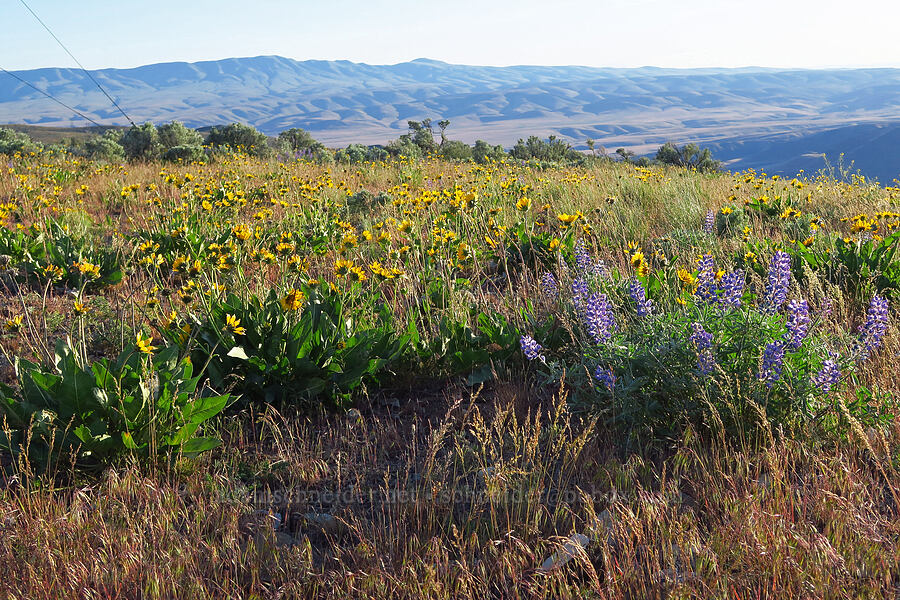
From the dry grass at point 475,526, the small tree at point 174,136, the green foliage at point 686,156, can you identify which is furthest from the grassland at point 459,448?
the green foliage at point 686,156

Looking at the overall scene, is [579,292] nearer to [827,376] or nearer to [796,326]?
[796,326]

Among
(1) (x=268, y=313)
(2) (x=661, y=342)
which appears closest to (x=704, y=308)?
(2) (x=661, y=342)

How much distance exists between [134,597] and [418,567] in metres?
0.82

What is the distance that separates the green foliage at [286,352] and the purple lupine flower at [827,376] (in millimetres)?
1808

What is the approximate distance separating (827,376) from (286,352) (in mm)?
2284

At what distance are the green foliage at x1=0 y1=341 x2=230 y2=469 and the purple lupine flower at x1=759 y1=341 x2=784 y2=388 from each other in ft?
6.83

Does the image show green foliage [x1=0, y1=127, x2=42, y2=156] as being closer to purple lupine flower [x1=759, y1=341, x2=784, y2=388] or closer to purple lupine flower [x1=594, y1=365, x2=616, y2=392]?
purple lupine flower [x1=594, y1=365, x2=616, y2=392]

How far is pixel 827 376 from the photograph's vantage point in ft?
7.26

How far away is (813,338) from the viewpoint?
248 centimetres

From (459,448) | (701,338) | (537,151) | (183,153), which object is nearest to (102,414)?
(459,448)

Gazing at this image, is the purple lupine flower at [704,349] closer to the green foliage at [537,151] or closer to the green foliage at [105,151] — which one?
the green foliage at [105,151]

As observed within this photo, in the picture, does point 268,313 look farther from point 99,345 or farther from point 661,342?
point 661,342

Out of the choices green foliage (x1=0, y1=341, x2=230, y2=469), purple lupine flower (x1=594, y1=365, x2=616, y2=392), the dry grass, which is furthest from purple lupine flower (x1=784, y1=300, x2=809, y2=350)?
green foliage (x1=0, y1=341, x2=230, y2=469)

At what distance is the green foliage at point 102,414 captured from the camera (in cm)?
239
